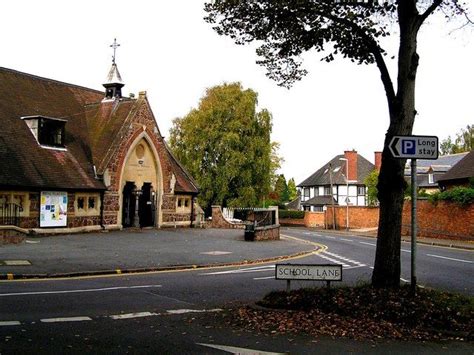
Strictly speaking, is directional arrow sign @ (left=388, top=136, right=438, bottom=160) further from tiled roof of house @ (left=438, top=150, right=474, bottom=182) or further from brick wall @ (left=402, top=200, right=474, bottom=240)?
tiled roof of house @ (left=438, top=150, right=474, bottom=182)

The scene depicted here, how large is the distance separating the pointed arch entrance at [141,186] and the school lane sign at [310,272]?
25.2m

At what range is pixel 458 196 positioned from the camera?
36.5 metres

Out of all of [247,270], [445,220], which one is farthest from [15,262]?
[445,220]

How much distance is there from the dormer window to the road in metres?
17.7

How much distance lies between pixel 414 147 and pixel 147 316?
5389 millimetres

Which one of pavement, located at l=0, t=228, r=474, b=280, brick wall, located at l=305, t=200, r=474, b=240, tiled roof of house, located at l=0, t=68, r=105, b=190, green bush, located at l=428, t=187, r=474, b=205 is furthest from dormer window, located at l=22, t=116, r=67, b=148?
brick wall, located at l=305, t=200, r=474, b=240

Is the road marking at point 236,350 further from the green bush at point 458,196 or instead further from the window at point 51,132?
the green bush at point 458,196

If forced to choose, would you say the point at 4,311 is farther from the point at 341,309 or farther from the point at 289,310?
the point at 341,309

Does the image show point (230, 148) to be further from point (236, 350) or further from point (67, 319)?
point (236, 350)

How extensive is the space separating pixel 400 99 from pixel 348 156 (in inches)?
2687

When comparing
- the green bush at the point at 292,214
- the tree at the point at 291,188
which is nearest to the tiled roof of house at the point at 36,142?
the green bush at the point at 292,214

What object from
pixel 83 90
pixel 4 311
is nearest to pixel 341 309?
pixel 4 311

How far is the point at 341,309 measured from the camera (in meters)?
8.61

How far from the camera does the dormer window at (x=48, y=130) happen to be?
30.0 m
